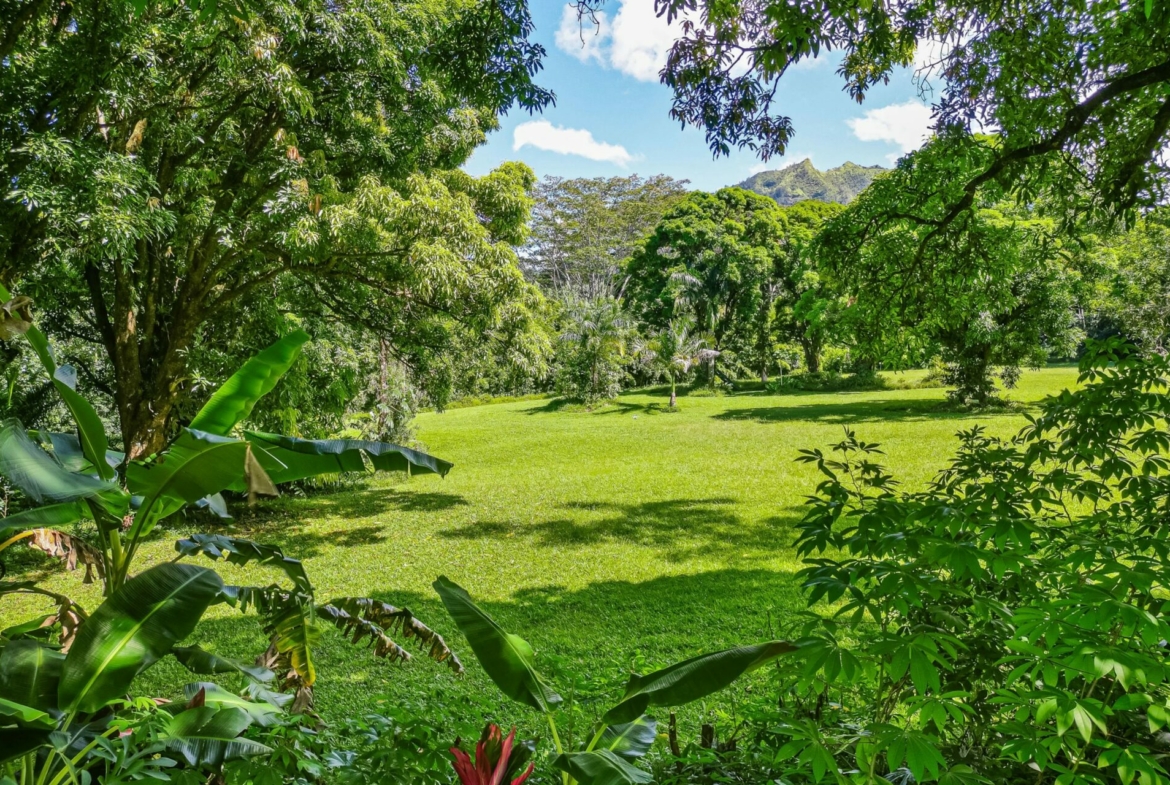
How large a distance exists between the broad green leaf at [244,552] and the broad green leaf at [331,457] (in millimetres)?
252

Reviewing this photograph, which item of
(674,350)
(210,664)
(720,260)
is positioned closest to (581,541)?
(210,664)

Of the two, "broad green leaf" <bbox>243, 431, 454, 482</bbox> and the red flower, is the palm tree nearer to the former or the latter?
"broad green leaf" <bbox>243, 431, 454, 482</bbox>

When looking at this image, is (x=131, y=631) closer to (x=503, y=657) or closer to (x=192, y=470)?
(x=192, y=470)

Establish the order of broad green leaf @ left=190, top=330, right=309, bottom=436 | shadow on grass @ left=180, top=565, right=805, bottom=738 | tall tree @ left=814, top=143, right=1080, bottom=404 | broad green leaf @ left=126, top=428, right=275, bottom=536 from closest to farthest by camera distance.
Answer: broad green leaf @ left=126, top=428, right=275, bottom=536
broad green leaf @ left=190, top=330, right=309, bottom=436
shadow on grass @ left=180, top=565, right=805, bottom=738
tall tree @ left=814, top=143, right=1080, bottom=404

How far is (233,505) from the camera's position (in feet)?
36.1

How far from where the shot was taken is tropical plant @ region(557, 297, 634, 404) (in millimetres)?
24406

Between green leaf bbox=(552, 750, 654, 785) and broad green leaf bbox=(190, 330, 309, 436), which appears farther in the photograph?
broad green leaf bbox=(190, 330, 309, 436)

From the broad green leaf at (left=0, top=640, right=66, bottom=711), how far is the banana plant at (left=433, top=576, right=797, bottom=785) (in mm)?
1005

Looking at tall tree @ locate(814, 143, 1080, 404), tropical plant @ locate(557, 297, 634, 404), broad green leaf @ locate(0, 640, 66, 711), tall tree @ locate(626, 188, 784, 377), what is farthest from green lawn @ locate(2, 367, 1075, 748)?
tall tree @ locate(626, 188, 784, 377)

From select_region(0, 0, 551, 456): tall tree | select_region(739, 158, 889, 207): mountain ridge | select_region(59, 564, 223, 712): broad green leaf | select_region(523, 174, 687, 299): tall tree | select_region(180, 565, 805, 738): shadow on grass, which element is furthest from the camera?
select_region(739, 158, 889, 207): mountain ridge

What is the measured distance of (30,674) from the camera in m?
1.60

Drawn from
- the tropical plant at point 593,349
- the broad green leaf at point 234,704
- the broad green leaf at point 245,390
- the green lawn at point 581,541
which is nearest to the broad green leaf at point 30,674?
the broad green leaf at point 234,704

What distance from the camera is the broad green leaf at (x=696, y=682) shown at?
165 centimetres

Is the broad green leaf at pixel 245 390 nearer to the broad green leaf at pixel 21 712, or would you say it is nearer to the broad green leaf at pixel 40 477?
the broad green leaf at pixel 40 477
